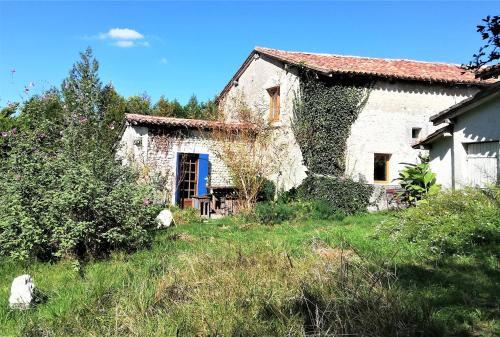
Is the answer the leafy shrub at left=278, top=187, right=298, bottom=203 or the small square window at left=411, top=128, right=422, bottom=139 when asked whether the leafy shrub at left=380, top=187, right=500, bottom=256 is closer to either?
the leafy shrub at left=278, top=187, right=298, bottom=203

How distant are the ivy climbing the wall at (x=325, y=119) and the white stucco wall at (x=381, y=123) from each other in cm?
32

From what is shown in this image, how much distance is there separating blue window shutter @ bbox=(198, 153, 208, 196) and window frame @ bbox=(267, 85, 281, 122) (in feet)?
10.0

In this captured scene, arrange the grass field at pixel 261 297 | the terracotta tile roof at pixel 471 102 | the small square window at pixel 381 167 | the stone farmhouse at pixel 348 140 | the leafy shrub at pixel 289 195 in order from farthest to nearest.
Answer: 1. the small square window at pixel 381 167
2. the stone farmhouse at pixel 348 140
3. the leafy shrub at pixel 289 195
4. the terracotta tile roof at pixel 471 102
5. the grass field at pixel 261 297

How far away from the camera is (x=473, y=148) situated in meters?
11.4

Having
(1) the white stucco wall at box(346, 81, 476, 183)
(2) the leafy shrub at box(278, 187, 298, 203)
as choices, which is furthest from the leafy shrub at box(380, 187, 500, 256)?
(1) the white stucco wall at box(346, 81, 476, 183)

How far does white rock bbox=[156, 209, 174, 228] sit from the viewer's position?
10.9m

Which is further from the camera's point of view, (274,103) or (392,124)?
(274,103)

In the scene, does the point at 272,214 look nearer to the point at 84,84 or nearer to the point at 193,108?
the point at 84,84

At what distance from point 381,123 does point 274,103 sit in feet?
13.8

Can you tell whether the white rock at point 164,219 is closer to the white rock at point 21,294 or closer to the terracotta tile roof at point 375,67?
the white rock at point 21,294

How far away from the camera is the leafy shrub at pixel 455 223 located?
7016 mm

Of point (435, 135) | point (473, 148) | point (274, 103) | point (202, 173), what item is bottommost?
point (202, 173)

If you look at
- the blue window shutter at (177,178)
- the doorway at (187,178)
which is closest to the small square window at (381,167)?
the doorway at (187,178)

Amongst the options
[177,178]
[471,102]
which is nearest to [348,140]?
[471,102]
